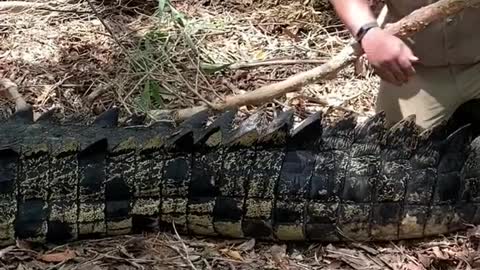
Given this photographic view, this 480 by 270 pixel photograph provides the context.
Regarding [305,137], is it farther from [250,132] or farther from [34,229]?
[34,229]

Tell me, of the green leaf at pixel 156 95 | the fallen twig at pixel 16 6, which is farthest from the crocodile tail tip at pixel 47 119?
the fallen twig at pixel 16 6

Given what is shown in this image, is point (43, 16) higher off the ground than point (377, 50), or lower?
higher

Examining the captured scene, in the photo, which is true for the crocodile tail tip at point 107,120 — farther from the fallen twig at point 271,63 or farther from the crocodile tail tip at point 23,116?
the fallen twig at point 271,63

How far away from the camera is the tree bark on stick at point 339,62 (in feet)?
7.25

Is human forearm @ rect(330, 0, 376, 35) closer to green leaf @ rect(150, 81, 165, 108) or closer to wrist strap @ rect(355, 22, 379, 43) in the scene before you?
wrist strap @ rect(355, 22, 379, 43)

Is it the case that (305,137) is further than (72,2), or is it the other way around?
(72,2)

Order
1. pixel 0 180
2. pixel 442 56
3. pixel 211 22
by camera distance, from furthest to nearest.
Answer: pixel 211 22
pixel 442 56
pixel 0 180

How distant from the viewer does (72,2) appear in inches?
141

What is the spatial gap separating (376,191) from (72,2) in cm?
190

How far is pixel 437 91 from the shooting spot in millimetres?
2514

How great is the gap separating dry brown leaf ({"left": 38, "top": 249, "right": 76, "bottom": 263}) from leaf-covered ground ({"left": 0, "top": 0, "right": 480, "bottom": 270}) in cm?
24

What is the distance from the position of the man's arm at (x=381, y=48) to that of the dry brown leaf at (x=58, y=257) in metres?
0.90

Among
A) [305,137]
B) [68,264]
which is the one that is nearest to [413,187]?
[305,137]

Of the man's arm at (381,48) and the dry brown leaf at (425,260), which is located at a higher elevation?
the man's arm at (381,48)
